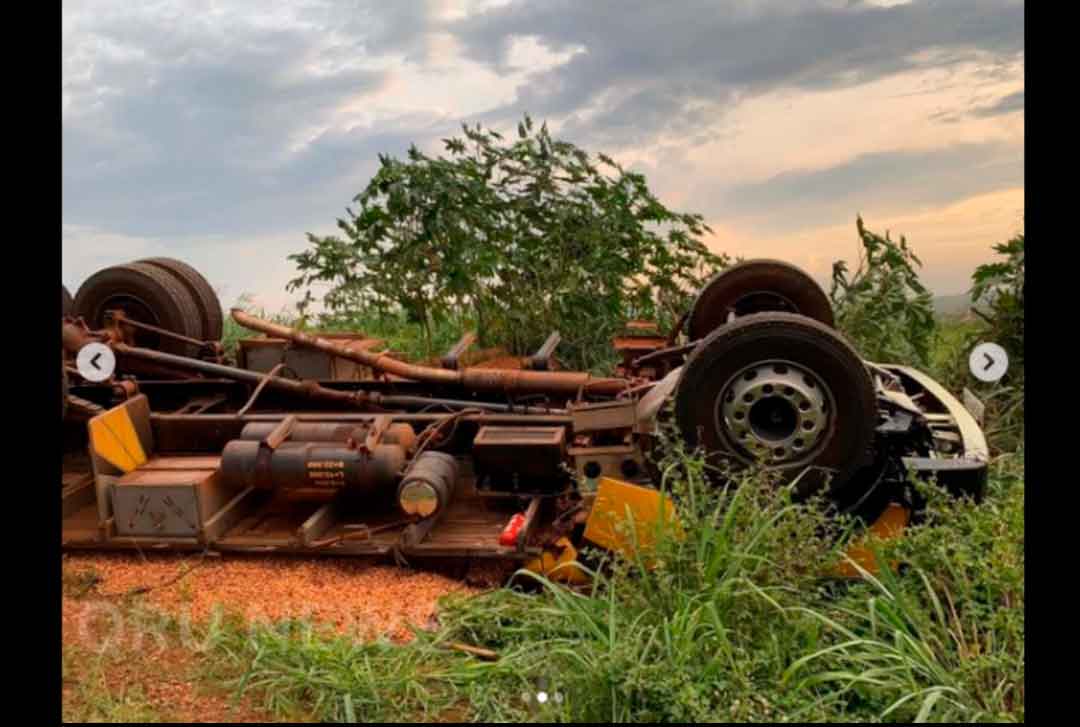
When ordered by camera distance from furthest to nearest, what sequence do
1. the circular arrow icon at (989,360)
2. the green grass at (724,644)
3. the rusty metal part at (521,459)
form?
the circular arrow icon at (989,360) < the rusty metal part at (521,459) < the green grass at (724,644)

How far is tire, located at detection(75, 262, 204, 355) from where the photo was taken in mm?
8297

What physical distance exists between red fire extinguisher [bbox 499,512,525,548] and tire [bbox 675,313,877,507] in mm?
1139

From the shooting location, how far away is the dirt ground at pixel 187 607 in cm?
425

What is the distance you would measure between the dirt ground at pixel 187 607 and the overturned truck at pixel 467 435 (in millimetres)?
142

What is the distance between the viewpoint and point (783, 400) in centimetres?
537

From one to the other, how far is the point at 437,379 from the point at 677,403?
235 cm

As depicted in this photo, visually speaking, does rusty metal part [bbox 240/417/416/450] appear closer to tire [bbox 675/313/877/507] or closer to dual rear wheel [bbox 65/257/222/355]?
tire [bbox 675/313/877/507]

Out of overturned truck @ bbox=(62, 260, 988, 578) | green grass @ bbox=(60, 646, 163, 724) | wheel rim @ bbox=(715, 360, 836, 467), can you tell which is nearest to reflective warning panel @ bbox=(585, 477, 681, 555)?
overturned truck @ bbox=(62, 260, 988, 578)

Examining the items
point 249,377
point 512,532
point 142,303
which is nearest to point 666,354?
point 512,532

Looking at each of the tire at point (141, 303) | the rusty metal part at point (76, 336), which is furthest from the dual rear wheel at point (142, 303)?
the rusty metal part at point (76, 336)

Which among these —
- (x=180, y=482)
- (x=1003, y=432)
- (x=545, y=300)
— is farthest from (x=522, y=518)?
(x=545, y=300)

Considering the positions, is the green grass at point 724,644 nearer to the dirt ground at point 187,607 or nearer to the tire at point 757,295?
the dirt ground at point 187,607

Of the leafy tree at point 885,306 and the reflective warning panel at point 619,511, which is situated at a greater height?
the leafy tree at point 885,306

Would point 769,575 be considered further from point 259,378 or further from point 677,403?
point 259,378
